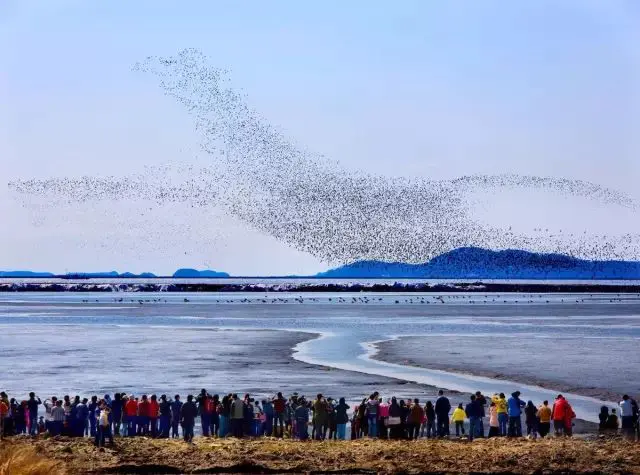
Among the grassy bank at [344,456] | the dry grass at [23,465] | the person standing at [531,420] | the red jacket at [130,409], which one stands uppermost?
the dry grass at [23,465]

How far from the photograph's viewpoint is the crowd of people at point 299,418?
2770 centimetres

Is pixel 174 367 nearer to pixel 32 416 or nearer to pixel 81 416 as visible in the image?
pixel 32 416

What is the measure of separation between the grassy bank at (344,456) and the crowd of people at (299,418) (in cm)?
130

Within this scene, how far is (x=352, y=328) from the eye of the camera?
84.0 meters

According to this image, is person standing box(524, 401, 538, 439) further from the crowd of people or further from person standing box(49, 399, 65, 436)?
person standing box(49, 399, 65, 436)

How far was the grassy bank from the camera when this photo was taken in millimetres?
23188

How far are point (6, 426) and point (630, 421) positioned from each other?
16373 mm

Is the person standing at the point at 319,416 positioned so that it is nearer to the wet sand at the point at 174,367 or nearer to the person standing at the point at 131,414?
the person standing at the point at 131,414

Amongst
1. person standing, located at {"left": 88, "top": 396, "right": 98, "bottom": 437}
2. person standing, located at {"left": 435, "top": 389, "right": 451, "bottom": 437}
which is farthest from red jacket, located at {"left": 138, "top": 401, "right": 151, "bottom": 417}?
person standing, located at {"left": 435, "top": 389, "right": 451, "bottom": 437}

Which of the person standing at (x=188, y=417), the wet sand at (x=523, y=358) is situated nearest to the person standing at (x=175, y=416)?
the person standing at (x=188, y=417)

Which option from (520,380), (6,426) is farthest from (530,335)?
(6,426)

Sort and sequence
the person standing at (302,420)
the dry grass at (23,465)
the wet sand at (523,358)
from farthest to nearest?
1. the wet sand at (523,358)
2. the person standing at (302,420)
3. the dry grass at (23,465)

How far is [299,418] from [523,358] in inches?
1113

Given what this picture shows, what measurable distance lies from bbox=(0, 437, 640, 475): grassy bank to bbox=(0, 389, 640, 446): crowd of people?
130 cm
